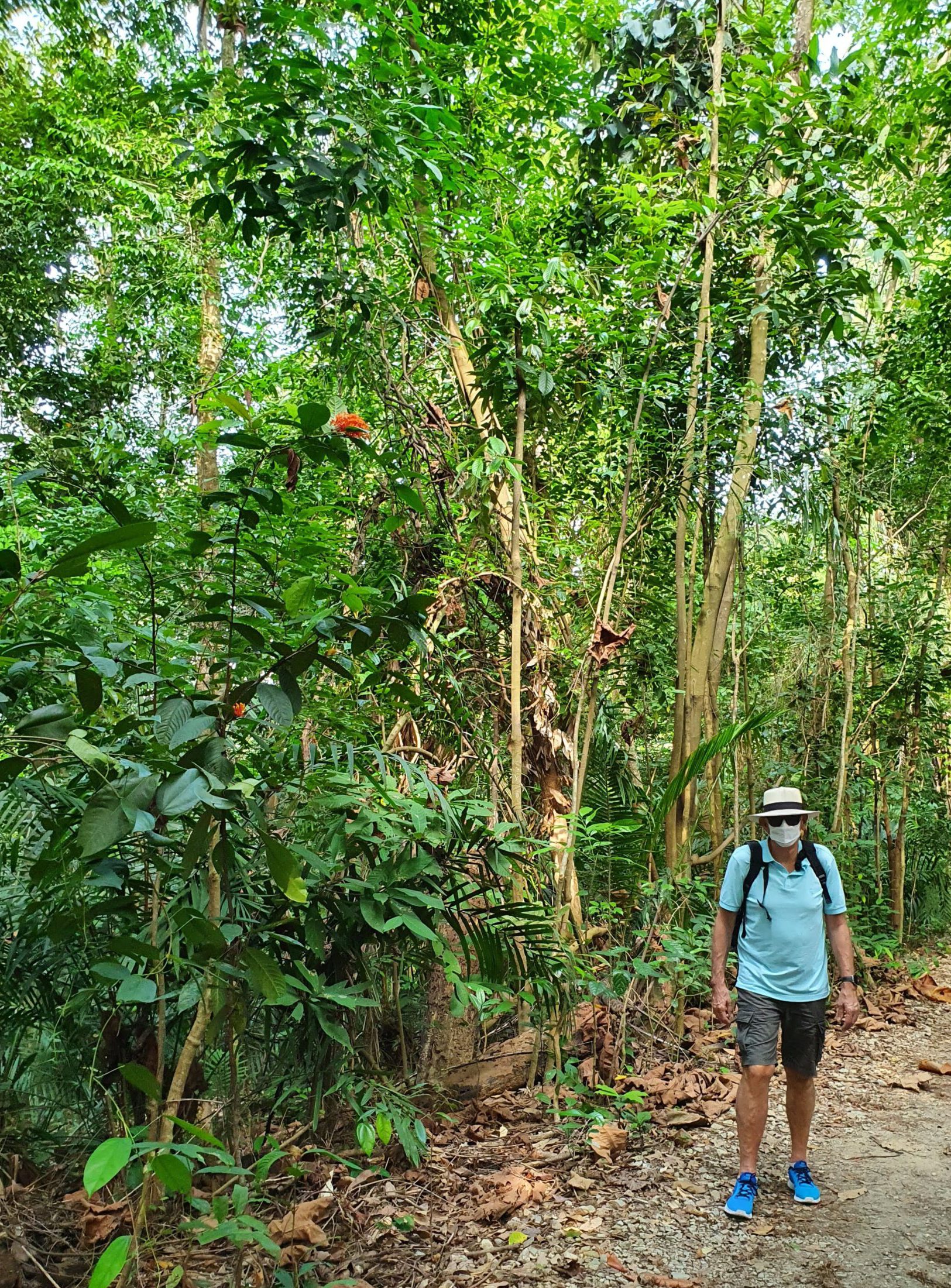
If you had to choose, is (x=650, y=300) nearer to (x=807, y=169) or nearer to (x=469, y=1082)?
(x=807, y=169)

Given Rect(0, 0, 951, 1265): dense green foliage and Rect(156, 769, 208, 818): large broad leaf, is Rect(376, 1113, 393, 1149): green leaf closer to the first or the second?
Rect(0, 0, 951, 1265): dense green foliage

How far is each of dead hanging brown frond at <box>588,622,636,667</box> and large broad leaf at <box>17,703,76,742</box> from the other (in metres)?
2.98

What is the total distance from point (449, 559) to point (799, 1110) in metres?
2.72

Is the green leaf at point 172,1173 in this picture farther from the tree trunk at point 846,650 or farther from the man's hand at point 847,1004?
the tree trunk at point 846,650

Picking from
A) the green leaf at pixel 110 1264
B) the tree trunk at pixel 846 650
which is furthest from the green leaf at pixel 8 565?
the tree trunk at pixel 846 650

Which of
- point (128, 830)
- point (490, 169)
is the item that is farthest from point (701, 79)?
point (128, 830)

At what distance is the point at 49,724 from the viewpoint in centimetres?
164

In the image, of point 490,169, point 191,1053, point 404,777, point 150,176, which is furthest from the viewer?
point 150,176

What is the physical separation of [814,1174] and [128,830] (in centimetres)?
347

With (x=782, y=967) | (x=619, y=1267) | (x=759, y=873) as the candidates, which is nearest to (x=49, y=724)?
(x=619, y=1267)

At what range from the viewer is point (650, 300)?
5.25 metres

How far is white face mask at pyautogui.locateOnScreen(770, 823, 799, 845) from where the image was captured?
11.2 ft

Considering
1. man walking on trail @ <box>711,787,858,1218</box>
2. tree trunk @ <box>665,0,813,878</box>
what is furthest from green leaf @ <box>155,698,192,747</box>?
tree trunk @ <box>665,0,813,878</box>

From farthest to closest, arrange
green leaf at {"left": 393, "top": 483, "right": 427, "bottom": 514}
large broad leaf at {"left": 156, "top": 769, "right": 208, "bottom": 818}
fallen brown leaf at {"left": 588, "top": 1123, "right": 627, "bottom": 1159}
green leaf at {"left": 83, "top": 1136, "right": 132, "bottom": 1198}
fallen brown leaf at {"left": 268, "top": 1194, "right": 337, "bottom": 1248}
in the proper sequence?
fallen brown leaf at {"left": 588, "top": 1123, "right": 627, "bottom": 1159}
fallen brown leaf at {"left": 268, "top": 1194, "right": 337, "bottom": 1248}
green leaf at {"left": 393, "top": 483, "right": 427, "bottom": 514}
large broad leaf at {"left": 156, "top": 769, "right": 208, "bottom": 818}
green leaf at {"left": 83, "top": 1136, "right": 132, "bottom": 1198}
